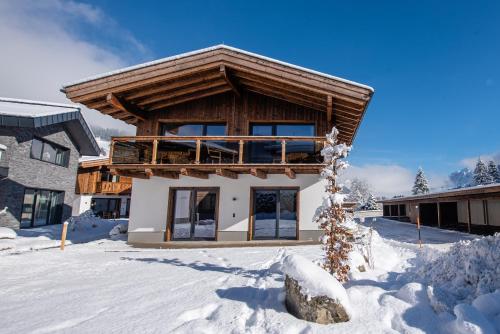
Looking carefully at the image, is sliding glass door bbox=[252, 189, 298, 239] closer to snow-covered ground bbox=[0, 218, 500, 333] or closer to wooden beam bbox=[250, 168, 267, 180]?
wooden beam bbox=[250, 168, 267, 180]

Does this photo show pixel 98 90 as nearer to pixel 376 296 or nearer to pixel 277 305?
pixel 277 305

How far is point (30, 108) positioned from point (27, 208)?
6.09 metres

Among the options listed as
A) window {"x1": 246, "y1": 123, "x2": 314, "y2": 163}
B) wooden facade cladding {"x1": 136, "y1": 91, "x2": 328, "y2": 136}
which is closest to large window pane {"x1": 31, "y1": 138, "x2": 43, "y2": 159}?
wooden facade cladding {"x1": 136, "y1": 91, "x2": 328, "y2": 136}

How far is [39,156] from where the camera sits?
17.9 m

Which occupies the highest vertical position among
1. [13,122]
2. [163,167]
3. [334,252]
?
[13,122]

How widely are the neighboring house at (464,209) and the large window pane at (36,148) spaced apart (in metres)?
20.6

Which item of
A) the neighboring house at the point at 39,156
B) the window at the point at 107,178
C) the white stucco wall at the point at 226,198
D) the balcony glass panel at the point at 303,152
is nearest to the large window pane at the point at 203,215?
the white stucco wall at the point at 226,198

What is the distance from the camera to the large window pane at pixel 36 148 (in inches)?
678

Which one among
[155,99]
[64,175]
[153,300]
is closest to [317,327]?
[153,300]

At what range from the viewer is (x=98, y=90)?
446 inches

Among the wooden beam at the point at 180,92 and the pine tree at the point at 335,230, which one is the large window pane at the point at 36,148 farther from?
the pine tree at the point at 335,230

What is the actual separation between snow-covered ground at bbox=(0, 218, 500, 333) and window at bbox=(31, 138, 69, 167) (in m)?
12.3

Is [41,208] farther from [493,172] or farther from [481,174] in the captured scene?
[493,172]

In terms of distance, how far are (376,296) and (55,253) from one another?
9.49 metres
